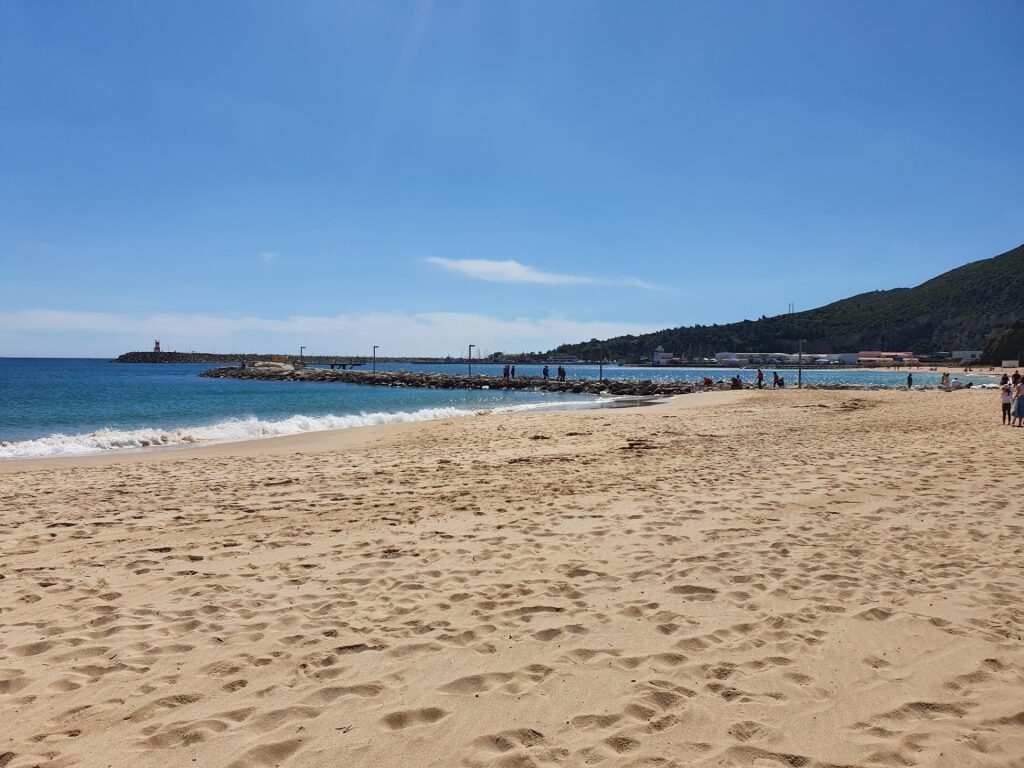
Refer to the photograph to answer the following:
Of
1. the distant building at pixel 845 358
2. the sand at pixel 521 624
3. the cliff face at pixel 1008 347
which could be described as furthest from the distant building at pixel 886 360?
the sand at pixel 521 624

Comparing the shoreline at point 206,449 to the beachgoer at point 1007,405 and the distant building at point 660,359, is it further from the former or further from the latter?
the distant building at point 660,359

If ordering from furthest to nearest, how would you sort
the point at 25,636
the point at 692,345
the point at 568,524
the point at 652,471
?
the point at 692,345
the point at 652,471
the point at 568,524
the point at 25,636

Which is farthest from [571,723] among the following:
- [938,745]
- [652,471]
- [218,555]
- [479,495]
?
[652,471]

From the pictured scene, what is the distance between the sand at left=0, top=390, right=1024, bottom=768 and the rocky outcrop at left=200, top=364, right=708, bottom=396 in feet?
125

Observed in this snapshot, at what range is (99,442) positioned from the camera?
52.4 feet

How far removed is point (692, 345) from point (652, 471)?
195986mm

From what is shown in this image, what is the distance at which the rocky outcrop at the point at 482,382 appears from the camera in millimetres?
46406

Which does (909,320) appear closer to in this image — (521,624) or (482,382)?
(482,382)

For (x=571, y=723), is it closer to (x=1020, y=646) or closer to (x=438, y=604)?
(x=438, y=604)

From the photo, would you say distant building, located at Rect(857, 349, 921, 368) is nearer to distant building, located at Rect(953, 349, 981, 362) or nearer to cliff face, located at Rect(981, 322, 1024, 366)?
distant building, located at Rect(953, 349, 981, 362)

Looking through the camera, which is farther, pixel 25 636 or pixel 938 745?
pixel 25 636

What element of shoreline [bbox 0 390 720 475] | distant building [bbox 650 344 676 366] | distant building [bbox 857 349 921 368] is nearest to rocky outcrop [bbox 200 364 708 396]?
shoreline [bbox 0 390 720 475]

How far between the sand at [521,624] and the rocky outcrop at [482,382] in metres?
38.0

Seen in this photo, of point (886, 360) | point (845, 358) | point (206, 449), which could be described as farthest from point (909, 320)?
point (206, 449)
